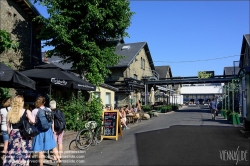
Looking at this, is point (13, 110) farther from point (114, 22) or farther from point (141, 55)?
point (141, 55)

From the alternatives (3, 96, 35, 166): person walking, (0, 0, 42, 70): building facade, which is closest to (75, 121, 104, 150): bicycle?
(3, 96, 35, 166): person walking

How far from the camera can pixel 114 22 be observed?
1435 cm

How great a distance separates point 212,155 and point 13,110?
564 cm

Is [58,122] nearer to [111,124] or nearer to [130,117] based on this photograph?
[111,124]

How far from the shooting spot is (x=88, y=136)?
9836 millimetres

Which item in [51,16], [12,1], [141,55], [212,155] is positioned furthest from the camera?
[141,55]

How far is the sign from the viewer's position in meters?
11.5

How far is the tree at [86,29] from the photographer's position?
13.5 meters

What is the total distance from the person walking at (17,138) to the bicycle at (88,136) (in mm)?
3099

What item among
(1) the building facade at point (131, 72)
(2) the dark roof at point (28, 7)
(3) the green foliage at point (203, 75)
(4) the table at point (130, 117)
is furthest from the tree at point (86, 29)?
(3) the green foliage at point (203, 75)

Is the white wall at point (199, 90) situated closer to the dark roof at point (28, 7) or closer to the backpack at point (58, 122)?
the dark roof at point (28, 7)

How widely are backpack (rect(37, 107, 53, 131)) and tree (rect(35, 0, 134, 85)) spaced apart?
736 centimetres

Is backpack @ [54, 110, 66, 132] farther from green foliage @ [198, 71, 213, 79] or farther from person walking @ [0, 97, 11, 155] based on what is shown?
green foliage @ [198, 71, 213, 79]

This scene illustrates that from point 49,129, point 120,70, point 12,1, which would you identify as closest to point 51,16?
point 12,1
